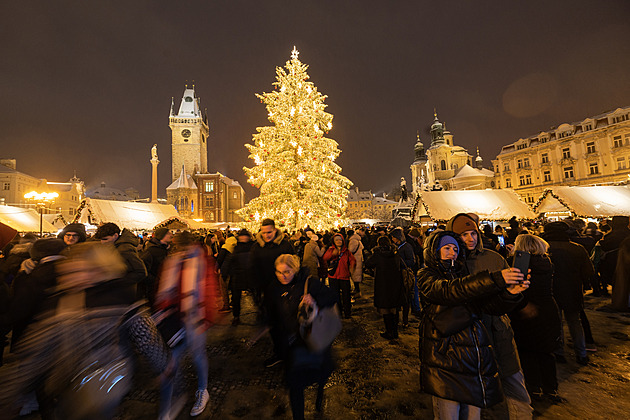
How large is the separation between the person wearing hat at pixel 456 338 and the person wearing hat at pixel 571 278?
316 centimetres

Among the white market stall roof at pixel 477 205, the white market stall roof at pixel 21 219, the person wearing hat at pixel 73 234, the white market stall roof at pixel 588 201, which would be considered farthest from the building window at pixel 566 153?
the white market stall roof at pixel 21 219

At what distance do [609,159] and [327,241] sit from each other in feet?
154

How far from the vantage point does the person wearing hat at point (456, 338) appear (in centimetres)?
201

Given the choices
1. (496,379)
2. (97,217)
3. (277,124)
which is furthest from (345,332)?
(97,217)

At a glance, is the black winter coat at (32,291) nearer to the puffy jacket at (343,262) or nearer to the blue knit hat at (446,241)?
the blue knit hat at (446,241)

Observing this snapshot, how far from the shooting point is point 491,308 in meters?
2.05

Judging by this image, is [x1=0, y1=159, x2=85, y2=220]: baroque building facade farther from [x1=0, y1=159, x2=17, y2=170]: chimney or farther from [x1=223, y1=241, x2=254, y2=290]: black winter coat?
[x1=223, y1=241, x2=254, y2=290]: black winter coat

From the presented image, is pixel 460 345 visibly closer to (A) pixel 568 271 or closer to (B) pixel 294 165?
(A) pixel 568 271

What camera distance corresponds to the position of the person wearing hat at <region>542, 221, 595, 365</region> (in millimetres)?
4207

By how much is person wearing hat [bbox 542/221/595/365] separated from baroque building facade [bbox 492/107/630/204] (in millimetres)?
38262

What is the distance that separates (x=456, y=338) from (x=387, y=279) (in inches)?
131

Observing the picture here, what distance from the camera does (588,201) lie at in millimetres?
14102

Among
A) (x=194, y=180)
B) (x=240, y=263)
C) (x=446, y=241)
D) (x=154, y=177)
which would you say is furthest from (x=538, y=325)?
(x=154, y=177)

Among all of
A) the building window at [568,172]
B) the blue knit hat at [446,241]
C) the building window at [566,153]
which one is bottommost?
the blue knit hat at [446,241]
